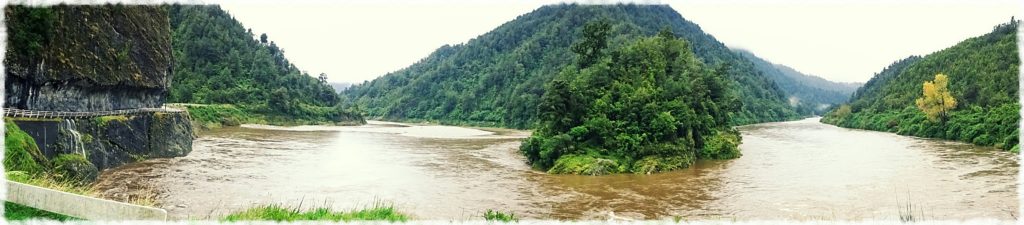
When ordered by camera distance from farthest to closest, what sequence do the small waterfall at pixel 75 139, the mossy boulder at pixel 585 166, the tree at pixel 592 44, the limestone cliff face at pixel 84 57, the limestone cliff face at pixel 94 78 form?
the tree at pixel 592 44 < the mossy boulder at pixel 585 166 < the small waterfall at pixel 75 139 < the limestone cliff face at pixel 84 57 < the limestone cliff face at pixel 94 78

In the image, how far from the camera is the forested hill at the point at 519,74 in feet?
386

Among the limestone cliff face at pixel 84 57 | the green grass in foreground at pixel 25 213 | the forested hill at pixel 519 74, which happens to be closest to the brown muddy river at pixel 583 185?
the limestone cliff face at pixel 84 57

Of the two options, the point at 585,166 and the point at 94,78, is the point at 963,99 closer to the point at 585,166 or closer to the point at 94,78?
the point at 585,166

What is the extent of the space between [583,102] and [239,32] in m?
116

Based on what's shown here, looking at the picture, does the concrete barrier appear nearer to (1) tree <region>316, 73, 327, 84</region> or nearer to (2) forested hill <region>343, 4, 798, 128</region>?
(2) forested hill <region>343, 4, 798, 128</region>

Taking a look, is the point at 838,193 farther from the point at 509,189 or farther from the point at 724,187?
the point at 509,189

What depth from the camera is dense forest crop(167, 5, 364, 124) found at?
101 meters

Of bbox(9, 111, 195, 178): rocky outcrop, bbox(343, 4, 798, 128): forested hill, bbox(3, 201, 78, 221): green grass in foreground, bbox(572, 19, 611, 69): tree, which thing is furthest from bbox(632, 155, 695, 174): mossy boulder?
bbox(343, 4, 798, 128): forested hill

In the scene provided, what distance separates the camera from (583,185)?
32.0 meters

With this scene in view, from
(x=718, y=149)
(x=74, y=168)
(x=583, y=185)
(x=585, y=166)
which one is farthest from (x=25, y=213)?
(x=718, y=149)

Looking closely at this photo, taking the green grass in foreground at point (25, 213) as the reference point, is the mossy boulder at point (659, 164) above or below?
below

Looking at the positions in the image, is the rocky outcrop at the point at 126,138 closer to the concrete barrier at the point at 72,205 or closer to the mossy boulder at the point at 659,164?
the concrete barrier at the point at 72,205

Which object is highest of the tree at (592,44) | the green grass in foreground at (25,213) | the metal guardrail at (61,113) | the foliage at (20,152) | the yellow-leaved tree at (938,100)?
the tree at (592,44)

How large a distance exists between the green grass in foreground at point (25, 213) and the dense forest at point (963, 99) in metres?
50.4
